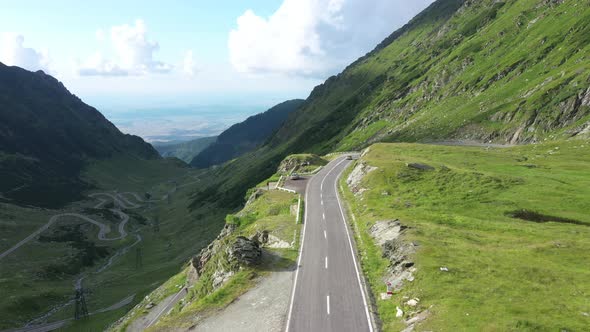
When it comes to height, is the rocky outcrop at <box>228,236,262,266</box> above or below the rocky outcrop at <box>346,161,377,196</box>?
below

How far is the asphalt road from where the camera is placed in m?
28.1

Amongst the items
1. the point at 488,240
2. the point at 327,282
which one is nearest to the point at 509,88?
the point at 488,240

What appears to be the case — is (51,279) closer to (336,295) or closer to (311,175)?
(311,175)

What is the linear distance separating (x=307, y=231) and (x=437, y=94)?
459 ft

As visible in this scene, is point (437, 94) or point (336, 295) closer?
point (336, 295)

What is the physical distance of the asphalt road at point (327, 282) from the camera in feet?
92.1

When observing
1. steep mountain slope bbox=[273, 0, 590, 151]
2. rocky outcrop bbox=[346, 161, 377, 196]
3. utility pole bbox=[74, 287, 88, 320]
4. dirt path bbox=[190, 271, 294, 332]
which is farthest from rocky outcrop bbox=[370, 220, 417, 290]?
utility pole bbox=[74, 287, 88, 320]

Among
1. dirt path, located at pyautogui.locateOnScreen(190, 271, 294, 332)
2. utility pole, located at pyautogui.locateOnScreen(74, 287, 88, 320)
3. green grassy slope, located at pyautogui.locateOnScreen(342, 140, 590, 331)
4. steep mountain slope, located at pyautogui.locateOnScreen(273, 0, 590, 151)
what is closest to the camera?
green grassy slope, located at pyautogui.locateOnScreen(342, 140, 590, 331)

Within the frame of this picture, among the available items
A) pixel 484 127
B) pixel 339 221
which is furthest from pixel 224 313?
pixel 484 127

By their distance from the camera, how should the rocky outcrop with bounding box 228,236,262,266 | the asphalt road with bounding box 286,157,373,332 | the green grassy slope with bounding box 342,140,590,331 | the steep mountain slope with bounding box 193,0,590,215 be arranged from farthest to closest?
the steep mountain slope with bounding box 193,0,590,215 → the rocky outcrop with bounding box 228,236,262,266 → the asphalt road with bounding box 286,157,373,332 → the green grassy slope with bounding box 342,140,590,331

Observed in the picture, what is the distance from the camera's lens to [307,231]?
5012 centimetres

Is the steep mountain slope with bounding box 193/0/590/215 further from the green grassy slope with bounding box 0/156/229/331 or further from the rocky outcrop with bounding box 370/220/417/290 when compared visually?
the rocky outcrop with bounding box 370/220/417/290

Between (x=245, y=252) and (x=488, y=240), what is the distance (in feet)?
81.8

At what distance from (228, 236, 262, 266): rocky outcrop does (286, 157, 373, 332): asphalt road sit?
4.82m
